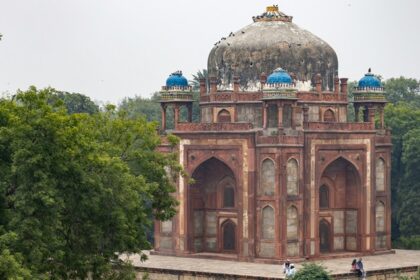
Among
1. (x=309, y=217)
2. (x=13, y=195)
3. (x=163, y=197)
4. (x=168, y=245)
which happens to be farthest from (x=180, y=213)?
(x=13, y=195)

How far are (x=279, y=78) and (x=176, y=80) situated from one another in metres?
5.02

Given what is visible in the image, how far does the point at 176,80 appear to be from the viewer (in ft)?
165

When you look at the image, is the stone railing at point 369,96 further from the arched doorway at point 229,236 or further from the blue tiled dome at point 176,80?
the arched doorway at point 229,236

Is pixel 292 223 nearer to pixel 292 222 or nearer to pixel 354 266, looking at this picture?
pixel 292 222

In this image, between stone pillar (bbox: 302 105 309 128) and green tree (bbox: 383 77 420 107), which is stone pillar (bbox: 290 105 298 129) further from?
green tree (bbox: 383 77 420 107)

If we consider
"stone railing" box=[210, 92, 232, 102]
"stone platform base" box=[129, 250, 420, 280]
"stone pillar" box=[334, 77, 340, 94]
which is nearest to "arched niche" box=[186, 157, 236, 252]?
"stone platform base" box=[129, 250, 420, 280]

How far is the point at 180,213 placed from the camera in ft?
159

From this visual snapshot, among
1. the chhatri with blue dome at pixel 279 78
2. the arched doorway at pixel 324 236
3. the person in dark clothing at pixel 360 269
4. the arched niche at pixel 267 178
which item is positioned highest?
the chhatri with blue dome at pixel 279 78

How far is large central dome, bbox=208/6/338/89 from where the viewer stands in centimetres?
4919

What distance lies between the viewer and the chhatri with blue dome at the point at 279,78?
46.6 metres

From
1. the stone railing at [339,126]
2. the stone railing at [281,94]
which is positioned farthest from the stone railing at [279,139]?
the stone railing at [281,94]

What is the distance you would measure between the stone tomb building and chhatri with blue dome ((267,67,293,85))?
48 millimetres

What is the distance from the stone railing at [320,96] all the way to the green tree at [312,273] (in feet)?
30.6

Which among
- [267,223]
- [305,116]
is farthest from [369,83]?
[267,223]
